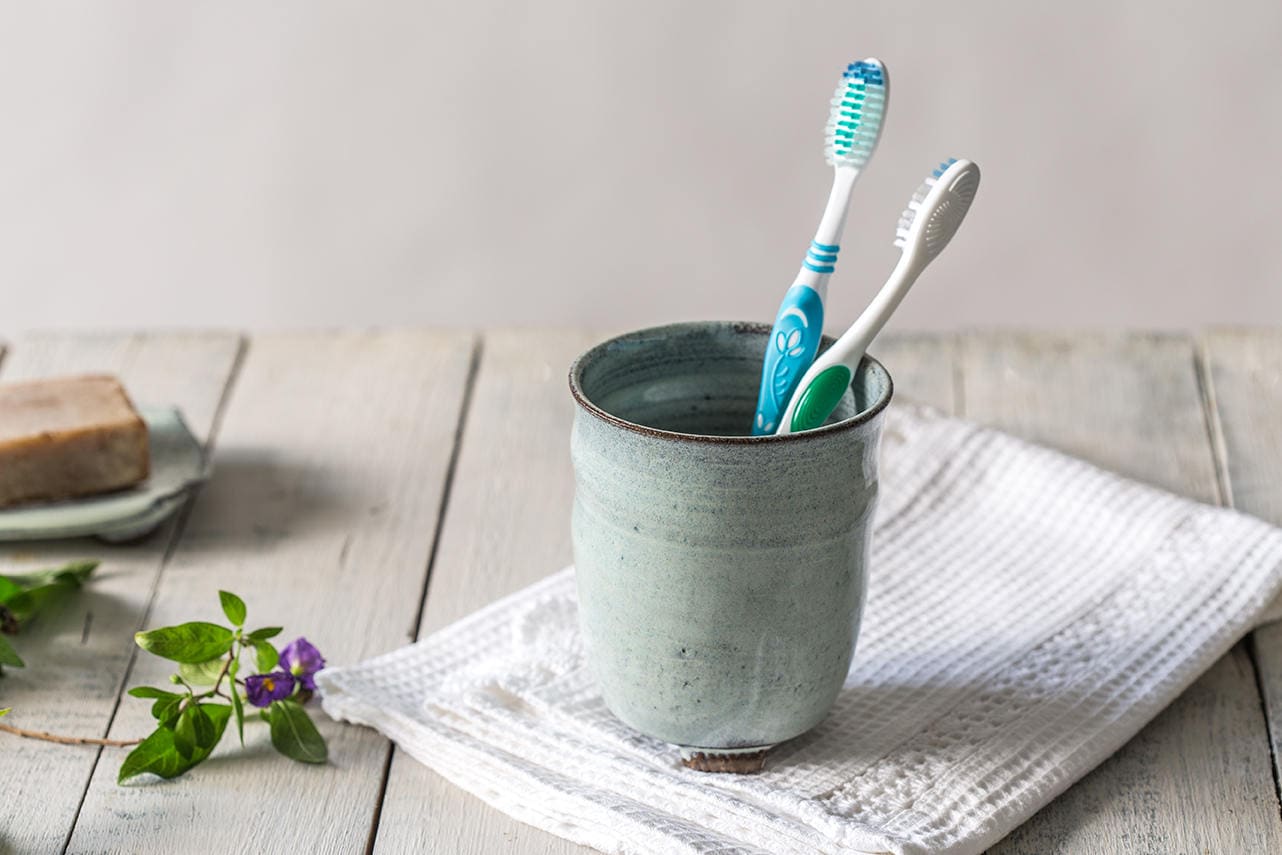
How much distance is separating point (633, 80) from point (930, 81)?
0.29 m

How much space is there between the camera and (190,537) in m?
0.92

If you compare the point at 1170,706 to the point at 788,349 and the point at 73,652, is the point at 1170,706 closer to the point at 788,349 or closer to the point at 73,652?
the point at 788,349

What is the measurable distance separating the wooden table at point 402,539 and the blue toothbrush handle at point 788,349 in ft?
0.68

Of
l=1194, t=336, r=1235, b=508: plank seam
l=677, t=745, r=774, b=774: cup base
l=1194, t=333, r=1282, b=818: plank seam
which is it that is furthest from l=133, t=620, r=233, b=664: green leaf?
l=1194, t=336, r=1235, b=508: plank seam

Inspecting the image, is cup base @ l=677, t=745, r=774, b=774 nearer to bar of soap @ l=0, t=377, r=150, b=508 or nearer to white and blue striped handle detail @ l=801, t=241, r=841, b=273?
white and blue striped handle detail @ l=801, t=241, r=841, b=273

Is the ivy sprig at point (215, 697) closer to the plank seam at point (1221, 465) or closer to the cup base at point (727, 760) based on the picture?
the cup base at point (727, 760)

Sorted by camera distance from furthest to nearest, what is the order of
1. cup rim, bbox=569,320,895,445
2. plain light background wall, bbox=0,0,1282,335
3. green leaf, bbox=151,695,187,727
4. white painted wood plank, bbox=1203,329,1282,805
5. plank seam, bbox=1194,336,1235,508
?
plain light background wall, bbox=0,0,1282,335 → plank seam, bbox=1194,336,1235,508 → white painted wood plank, bbox=1203,329,1282,805 → green leaf, bbox=151,695,187,727 → cup rim, bbox=569,320,895,445

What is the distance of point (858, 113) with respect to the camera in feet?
2.02

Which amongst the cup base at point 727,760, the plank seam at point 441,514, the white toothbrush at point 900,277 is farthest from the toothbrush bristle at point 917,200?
the plank seam at point 441,514

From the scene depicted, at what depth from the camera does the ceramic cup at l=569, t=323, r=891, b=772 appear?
0.60 m

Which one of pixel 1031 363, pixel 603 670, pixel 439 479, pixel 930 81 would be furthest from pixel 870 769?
pixel 930 81

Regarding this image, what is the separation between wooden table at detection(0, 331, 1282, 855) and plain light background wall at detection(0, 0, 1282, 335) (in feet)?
1.35

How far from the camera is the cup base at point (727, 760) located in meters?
0.67

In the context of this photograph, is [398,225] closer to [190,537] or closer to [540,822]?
[190,537]
